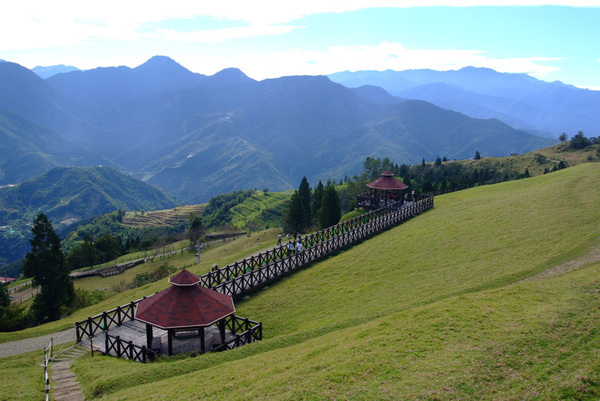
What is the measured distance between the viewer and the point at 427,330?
1395cm

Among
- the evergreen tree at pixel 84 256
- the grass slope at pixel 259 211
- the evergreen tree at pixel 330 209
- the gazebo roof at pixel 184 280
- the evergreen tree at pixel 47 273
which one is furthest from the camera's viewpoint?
the grass slope at pixel 259 211

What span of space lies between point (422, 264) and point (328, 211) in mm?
23237

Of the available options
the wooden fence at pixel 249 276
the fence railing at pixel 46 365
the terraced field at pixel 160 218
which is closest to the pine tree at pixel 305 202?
the wooden fence at pixel 249 276

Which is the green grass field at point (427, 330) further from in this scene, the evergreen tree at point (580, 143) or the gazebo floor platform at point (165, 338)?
the evergreen tree at point (580, 143)

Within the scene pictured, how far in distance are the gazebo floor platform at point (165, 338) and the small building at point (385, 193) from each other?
2881 cm

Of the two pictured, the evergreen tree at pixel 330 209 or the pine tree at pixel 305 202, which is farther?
the pine tree at pixel 305 202

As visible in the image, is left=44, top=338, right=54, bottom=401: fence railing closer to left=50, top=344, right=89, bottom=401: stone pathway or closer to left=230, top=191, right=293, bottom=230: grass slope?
left=50, top=344, right=89, bottom=401: stone pathway

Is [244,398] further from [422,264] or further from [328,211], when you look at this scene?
[328,211]

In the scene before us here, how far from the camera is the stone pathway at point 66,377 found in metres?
13.7

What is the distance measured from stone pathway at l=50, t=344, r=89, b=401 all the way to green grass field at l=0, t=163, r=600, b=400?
375 mm

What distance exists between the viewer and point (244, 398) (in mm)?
11289

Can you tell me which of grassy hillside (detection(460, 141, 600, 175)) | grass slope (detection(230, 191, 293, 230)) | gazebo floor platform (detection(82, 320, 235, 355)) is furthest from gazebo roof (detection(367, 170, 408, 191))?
grassy hillside (detection(460, 141, 600, 175))

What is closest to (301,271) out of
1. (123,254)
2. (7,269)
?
(123,254)

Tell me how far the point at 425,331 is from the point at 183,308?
10.2m
